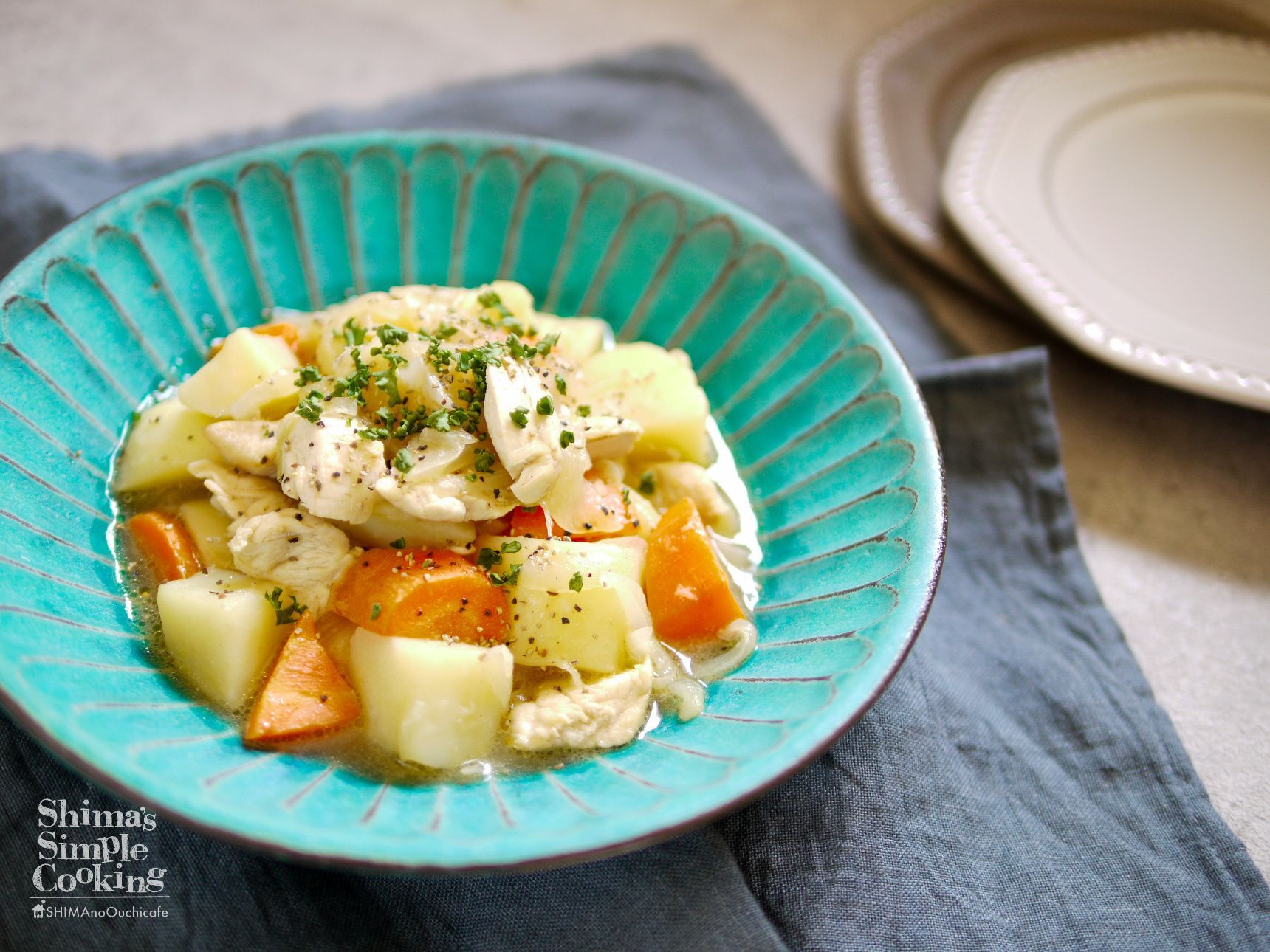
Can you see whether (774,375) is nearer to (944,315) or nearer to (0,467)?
(944,315)

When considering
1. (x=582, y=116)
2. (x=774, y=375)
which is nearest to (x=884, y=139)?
(x=582, y=116)

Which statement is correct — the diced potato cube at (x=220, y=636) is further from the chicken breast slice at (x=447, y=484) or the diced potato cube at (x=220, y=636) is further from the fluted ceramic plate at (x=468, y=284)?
the chicken breast slice at (x=447, y=484)

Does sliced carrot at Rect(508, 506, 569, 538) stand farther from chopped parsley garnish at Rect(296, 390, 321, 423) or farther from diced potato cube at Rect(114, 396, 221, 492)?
diced potato cube at Rect(114, 396, 221, 492)

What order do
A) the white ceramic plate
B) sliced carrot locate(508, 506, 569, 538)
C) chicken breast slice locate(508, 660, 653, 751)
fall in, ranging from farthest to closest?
the white ceramic plate, sliced carrot locate(508, 506, 569, 538), chicken breast slice locate(508, 660, 653, 751)

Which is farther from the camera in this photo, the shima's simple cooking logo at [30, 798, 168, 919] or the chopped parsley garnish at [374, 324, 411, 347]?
the chopped parsley garnish at [374, 324, 411, 347]

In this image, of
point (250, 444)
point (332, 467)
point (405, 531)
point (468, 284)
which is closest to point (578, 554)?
point (405, 531)

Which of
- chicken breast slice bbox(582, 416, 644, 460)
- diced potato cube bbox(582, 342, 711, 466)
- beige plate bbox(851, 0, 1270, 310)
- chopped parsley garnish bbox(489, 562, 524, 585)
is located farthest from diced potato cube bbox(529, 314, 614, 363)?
beige plate bbox(851, 0, 1270, 310)

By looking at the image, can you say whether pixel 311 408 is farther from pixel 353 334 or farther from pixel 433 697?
pixel 433 697
